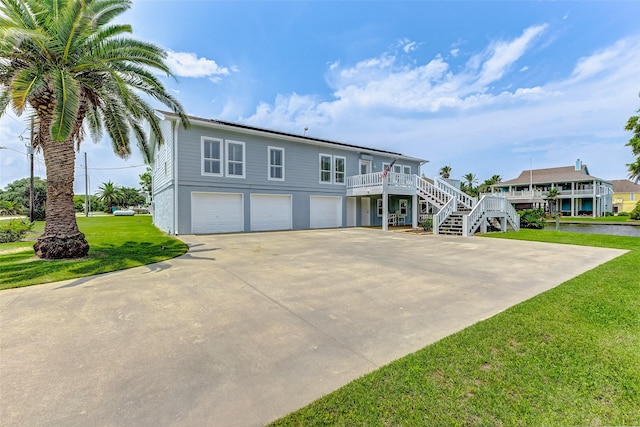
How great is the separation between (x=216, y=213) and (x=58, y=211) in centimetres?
711

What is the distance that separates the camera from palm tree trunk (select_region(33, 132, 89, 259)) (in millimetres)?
7445

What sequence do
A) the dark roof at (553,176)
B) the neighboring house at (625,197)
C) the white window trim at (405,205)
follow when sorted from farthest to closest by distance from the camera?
the neighboring house at (625,197)
the dark roof at (553,176)
the white window trim at (405,205)

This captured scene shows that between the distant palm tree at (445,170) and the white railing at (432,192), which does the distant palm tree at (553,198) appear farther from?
the white railing at (432,192)

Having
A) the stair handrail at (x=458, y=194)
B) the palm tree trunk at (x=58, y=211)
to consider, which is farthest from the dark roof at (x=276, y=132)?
the palm tree trunk at (x=58, y=211)

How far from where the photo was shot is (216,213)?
1452 centimetres

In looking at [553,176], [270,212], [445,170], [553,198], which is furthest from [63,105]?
[445,170]

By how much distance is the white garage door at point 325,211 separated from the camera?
710 inches

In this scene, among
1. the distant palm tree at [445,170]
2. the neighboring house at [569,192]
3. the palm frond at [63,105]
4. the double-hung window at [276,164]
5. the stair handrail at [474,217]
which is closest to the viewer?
the palm frond at [63,105]

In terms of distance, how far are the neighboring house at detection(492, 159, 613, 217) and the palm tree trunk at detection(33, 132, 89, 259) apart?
43.3 metres

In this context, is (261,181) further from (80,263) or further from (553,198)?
(553,198)

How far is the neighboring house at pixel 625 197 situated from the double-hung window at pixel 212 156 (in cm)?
6405

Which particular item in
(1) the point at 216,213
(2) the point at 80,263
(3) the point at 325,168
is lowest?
(2) the point at 80,263

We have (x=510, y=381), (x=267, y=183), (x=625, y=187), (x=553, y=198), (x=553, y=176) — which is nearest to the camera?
(x=510, y=381)

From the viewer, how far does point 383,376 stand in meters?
2.38
